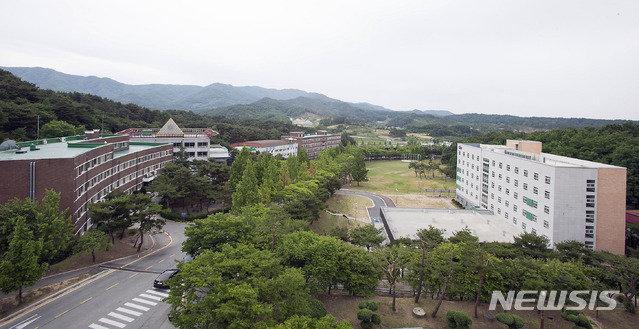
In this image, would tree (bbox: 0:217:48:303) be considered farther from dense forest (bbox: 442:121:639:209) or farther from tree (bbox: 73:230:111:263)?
dense forest (bbox: 442:121:639:209)

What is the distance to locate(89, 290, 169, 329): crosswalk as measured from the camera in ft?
47.8

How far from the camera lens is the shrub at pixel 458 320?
46.0ft

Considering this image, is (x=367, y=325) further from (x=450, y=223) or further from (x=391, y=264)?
(x=450, y=223)

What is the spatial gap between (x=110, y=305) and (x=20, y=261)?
4.55 metres

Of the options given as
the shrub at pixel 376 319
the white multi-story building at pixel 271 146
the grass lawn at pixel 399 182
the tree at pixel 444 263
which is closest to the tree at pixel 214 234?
the shrub at pixel 376 319

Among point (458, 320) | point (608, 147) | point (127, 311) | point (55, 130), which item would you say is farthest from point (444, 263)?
point (55, 130)

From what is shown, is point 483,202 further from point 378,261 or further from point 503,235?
point 378,261

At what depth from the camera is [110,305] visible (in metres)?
16.2

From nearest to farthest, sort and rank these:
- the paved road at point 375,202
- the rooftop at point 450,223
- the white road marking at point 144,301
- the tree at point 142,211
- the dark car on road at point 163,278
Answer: the white road marking at point 144,301, the dark car on road at point 163,278, the tree at point 142,211, the rooftop at point 450,223, the paved road at point 375,202

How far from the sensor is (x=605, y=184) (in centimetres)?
2595

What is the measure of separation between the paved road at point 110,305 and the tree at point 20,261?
169 centimetres

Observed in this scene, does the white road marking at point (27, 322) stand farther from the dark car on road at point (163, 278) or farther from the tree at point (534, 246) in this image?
the tree at point (534, 246)

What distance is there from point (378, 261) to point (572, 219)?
2071 centimetres

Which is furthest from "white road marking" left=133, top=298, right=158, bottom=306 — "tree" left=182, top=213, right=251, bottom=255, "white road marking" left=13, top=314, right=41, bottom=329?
"white road marking" left=13, top=314, right=41, bottom=329
